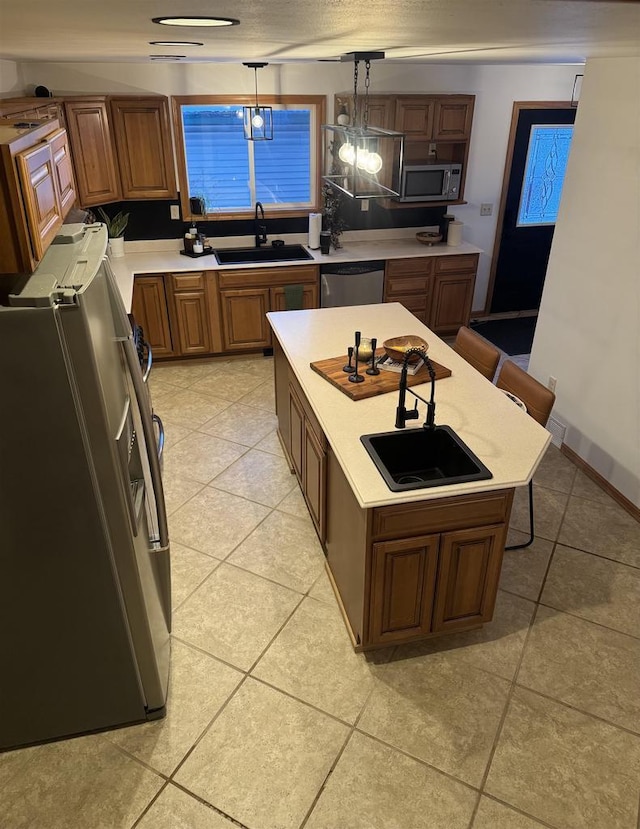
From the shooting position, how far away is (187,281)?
16.0ft

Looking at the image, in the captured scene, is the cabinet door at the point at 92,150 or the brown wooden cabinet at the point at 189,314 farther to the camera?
the brown wooden cabinet at the point at 189,314

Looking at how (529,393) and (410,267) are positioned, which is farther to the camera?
(410,267)

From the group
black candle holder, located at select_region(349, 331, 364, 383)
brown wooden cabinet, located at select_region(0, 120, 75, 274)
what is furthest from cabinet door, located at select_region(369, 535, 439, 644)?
brown wooden cabinet, located at select_region(0, 120, 75, 274)

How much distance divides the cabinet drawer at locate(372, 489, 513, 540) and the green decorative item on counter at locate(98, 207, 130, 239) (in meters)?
3.90

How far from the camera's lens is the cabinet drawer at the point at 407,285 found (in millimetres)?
5352

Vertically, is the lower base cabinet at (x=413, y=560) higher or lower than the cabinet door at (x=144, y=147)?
lower

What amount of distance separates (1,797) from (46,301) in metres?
1.78

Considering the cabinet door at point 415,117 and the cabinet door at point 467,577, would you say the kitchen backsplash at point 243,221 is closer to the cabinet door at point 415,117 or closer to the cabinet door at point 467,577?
the cabinet door at point 415,117

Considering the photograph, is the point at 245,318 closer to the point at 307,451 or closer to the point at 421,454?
the point at 307,451

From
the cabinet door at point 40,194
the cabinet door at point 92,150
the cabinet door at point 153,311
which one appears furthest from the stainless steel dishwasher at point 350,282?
the cabinet door at point 40,194

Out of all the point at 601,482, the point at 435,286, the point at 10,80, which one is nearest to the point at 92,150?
the point at 10,80

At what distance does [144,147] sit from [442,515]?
4048 millimetres

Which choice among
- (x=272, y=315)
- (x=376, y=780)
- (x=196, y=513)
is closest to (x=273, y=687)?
(x=376, y=780)

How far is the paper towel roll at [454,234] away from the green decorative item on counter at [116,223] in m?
2.93
